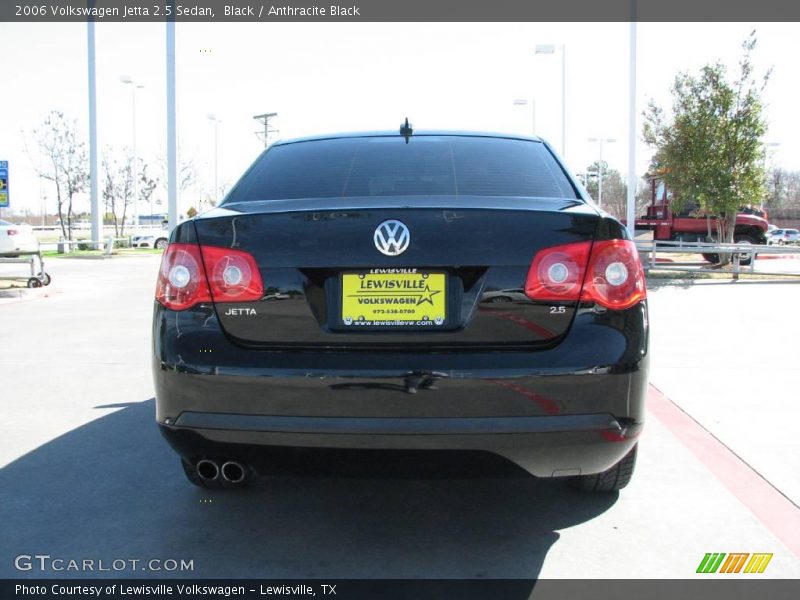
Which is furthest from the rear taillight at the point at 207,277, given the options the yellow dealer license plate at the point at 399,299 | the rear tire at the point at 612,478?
the rear tire at the point at 612,478

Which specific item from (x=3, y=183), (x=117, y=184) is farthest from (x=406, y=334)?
(x=117, y=184)

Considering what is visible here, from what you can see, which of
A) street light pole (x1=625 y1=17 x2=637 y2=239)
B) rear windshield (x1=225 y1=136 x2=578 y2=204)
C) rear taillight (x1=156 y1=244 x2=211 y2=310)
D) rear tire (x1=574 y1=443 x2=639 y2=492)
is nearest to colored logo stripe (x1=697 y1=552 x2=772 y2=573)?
rear tire (x1=574 y1=443 x2=639 y2=492)

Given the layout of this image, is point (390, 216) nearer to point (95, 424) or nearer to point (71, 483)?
point (71, 483)

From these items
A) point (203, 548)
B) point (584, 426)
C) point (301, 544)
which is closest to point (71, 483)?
point (203, 548)

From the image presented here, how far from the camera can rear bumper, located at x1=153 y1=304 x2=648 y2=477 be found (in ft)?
8.95

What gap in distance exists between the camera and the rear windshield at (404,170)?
11.4 feet

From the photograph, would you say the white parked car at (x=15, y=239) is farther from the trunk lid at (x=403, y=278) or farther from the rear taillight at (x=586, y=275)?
the rear taillight at (x=586, y=275)

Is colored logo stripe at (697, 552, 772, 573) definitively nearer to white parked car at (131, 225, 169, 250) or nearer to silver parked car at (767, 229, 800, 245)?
white parked car at (131, 225, 169, 250)

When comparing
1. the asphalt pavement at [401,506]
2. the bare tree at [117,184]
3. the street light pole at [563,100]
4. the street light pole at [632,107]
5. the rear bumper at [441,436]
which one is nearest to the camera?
the rear bumper at [441,436]

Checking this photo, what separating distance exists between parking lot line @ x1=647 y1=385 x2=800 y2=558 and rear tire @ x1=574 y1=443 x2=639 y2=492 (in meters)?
0.60

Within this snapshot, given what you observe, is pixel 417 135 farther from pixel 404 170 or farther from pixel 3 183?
pixel 3 183

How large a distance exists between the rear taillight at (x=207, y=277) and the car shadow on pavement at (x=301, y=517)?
2.26 ft

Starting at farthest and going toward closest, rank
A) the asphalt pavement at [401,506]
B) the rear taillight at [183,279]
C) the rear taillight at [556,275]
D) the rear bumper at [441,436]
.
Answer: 1. the asphalt pavement at [401,506]
2. the rear taillight at [183,279]
3. the rear taillight at [556,275]
4. the rear bumper at [441,436]

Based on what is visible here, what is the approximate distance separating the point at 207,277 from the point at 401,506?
151 centimetres
